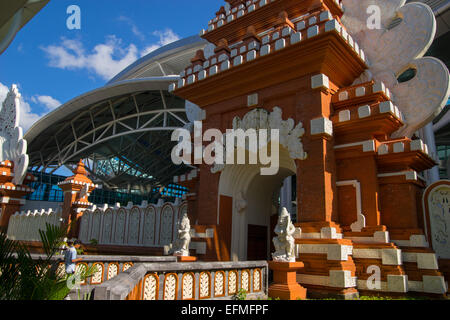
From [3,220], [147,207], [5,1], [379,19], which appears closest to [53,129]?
[3,220]

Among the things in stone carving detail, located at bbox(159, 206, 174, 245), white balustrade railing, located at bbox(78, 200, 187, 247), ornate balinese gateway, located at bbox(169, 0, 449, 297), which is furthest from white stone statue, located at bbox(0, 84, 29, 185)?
ornate balinese gateway, located at bbox(169, 0, 449, 297)

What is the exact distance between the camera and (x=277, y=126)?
11086 mm

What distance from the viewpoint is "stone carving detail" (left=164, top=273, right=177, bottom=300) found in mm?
6598

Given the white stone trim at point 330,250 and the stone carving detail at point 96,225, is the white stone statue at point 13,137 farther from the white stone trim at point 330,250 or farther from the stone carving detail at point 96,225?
the white stone trim at point 330,250

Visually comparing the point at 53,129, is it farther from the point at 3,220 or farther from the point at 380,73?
the point at 380,73

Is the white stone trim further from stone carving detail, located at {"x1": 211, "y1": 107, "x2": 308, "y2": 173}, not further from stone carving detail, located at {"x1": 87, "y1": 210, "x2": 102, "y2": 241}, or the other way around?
stone carving detail, located at {"x1": 87, "y1": 210, "x2": 102, "y2": 241}

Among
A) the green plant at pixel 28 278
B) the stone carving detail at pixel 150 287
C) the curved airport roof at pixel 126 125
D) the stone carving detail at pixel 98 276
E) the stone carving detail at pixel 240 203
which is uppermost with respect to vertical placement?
the curved airport roof at pixel 126 125

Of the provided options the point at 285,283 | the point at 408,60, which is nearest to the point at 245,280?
the point at 285,283

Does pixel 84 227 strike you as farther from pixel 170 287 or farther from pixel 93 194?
pixel 93 194

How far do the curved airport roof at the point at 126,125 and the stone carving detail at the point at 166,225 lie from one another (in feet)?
25.4

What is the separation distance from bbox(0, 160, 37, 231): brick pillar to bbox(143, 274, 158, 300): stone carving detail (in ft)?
82.9

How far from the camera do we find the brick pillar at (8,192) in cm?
2709

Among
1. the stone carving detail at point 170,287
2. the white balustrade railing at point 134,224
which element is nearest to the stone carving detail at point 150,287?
the stone carving detail at point 170,287

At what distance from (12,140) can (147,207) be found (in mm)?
17430
